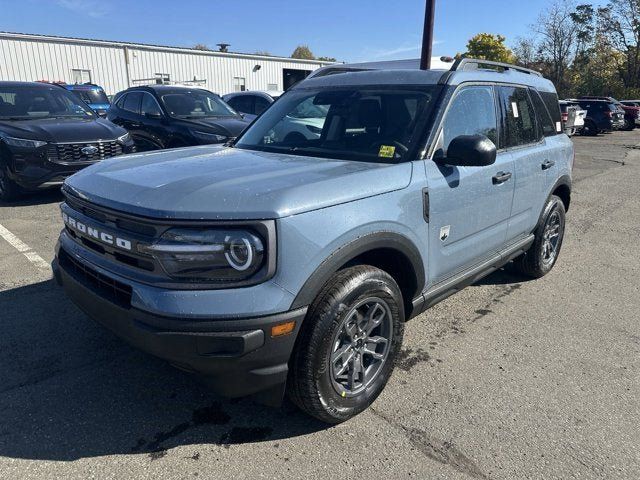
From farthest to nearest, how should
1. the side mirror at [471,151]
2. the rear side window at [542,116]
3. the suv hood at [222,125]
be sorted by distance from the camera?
the suv hood at [222,125]
the rear side window at [542,116]
the side mirror at [471,151]

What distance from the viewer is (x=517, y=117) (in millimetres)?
3986

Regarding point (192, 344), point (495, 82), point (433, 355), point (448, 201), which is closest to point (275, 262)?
point (192, 344)

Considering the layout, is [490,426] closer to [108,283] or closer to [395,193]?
[395,193]

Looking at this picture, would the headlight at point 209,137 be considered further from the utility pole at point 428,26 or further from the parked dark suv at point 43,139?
the utility pole at point 428,26

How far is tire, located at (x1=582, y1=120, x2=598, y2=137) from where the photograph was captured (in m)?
24.6

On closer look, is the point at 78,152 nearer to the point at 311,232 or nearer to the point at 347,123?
the point at 347,123

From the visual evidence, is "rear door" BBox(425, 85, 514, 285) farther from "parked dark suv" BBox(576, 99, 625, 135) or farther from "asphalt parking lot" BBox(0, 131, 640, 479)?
"parked dark suv" BBox(576, 99, 625, 135)

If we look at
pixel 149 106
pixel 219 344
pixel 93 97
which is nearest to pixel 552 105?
pixel 219 344

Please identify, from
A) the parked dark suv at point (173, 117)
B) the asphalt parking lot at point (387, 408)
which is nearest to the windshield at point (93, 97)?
the parked dark suv at point (173, 117)

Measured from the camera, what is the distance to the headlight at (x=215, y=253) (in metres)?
2.11

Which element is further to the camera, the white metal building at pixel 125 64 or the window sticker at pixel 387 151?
the white metal building at pixel 125 64

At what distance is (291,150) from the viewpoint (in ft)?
10.9

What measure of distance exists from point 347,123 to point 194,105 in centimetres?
671

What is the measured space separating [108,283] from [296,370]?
1.02 meters
